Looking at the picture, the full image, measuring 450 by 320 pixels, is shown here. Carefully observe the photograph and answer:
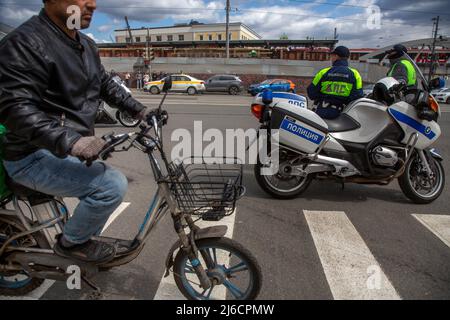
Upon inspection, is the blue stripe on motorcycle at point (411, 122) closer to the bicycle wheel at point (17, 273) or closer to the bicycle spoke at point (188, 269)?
the bicycle spoke at point (188, 269)

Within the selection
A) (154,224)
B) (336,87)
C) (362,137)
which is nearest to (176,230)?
(154,224)

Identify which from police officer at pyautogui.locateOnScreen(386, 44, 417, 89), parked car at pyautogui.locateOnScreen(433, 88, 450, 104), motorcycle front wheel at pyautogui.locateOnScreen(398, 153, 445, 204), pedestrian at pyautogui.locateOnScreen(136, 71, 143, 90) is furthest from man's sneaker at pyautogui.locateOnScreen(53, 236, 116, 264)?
pedestrian at pyautogui.locateOnScreen(136, 71, 143, 90)

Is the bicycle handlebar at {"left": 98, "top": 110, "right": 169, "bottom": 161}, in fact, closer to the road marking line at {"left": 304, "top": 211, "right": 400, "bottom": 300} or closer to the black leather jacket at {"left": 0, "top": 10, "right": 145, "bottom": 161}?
the black leather jacket at {"left": 0, "top": 10, "right": 145, "bottom": 161}

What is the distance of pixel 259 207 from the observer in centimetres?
426

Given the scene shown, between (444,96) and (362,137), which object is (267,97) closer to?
(362,137)

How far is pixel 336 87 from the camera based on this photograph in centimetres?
511

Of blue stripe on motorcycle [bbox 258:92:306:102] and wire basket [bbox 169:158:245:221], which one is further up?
blue stripe on motorcycle [bbox 258:92:306:102]

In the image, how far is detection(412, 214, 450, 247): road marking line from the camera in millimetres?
3564

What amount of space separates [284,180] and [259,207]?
0.54 meters

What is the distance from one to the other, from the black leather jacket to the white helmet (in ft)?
11.3

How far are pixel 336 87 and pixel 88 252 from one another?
4.28m

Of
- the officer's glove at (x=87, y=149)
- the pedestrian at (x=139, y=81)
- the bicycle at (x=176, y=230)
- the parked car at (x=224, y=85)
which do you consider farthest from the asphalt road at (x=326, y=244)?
the pedestrian at (x=139, y=81)

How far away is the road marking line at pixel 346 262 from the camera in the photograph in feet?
8.66
